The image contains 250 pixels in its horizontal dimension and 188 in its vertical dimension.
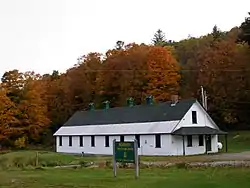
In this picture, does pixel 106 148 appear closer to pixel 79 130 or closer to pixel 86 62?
pixel 79 130

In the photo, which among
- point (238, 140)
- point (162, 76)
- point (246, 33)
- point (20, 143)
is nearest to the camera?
point (246, 33)

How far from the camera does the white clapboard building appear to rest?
50875 mm

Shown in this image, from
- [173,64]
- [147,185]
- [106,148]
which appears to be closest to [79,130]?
[106,148]

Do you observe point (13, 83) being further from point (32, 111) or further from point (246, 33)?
point (246, 33)

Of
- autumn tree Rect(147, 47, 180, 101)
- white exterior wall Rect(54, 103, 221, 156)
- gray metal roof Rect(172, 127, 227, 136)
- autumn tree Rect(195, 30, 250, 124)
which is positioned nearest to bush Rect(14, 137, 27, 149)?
white exterior wall Rect(54, 103, 221, 156)

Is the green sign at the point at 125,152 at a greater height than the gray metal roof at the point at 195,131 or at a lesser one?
lesser

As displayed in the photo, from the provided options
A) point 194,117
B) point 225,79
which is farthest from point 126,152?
point 225,79

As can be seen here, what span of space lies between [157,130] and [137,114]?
685 centimetres

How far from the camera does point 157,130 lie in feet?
170

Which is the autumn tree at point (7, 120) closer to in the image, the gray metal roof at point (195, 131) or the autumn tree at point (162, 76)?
the autumn tree at point (162, 76)

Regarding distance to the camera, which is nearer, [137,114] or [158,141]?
[158,141]

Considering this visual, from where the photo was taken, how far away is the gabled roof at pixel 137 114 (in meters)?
53.2

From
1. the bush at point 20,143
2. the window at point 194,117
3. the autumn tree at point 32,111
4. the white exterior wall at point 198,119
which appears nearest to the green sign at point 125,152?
the white exterior wall at point 198,119

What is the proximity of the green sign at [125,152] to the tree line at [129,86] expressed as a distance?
49.0m
